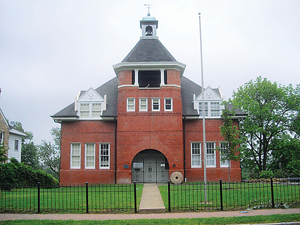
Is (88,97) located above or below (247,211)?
above

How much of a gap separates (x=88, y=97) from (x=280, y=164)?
24.7 m

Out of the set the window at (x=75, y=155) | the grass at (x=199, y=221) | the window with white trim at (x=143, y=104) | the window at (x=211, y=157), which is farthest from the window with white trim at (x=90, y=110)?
the grass at (x=199, y=221)

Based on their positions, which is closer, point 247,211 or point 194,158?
point 247,211

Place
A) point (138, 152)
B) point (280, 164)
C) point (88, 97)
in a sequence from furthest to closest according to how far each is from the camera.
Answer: point (280, 164), point (88, 97), point (138, 152)

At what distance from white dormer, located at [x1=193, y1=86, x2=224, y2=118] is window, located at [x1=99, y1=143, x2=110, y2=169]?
9276 millimetres

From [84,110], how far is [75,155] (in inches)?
169

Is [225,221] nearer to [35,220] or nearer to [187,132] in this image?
[35,220]

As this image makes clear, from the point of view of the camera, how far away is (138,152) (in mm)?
27938

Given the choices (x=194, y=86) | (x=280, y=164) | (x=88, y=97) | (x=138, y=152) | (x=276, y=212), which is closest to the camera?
(x=276, y=212)

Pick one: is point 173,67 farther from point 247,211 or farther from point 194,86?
point 247,211

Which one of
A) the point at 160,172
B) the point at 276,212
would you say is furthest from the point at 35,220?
the point at 160,172

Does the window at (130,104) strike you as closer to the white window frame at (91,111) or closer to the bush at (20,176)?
the white window frame at (91,111)

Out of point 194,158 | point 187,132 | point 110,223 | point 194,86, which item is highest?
point 194,86

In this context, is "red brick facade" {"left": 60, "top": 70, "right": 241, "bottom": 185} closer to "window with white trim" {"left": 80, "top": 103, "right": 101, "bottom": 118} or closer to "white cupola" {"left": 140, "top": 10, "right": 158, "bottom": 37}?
"window with white trim" {"left": 80, "top": 103, "right": 101, "bottom": 118}
